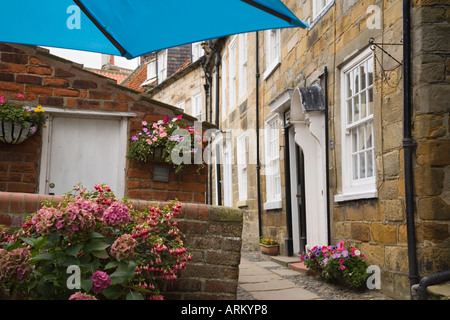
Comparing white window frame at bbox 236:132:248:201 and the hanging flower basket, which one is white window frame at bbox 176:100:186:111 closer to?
white window frame at bbox 236:132:248:201

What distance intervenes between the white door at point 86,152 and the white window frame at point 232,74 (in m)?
6.80

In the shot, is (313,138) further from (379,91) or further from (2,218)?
(2,218)

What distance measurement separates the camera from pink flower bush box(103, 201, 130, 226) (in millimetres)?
2818

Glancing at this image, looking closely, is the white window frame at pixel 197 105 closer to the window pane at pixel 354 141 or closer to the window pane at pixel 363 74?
the window pane at pixel 354 141

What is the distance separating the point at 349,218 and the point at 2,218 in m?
4.25

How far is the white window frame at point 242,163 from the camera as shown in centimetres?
1166

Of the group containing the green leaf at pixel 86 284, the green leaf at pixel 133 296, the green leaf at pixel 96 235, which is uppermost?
the green leaf at pixel 96 235

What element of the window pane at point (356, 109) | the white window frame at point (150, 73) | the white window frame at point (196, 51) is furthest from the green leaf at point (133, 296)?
the white window frame at point (150, 73)

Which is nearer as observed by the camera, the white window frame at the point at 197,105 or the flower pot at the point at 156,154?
the flower pot at the point at 156,154

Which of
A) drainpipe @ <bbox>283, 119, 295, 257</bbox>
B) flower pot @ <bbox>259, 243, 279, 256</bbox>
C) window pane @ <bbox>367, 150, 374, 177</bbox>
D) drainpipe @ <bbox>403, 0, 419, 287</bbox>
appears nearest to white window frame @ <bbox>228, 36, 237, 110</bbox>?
drainpipe @ <bbox>283, 119, 295, 257</bbox>

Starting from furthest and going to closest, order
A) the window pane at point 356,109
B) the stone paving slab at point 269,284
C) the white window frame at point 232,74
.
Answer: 1. the white window frame at point 232,74
2. the window pane at point 356,109
3. the stone paving slab at point 269,284

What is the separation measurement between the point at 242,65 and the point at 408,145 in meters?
7.77

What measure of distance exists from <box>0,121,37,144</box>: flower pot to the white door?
0.45 meters
